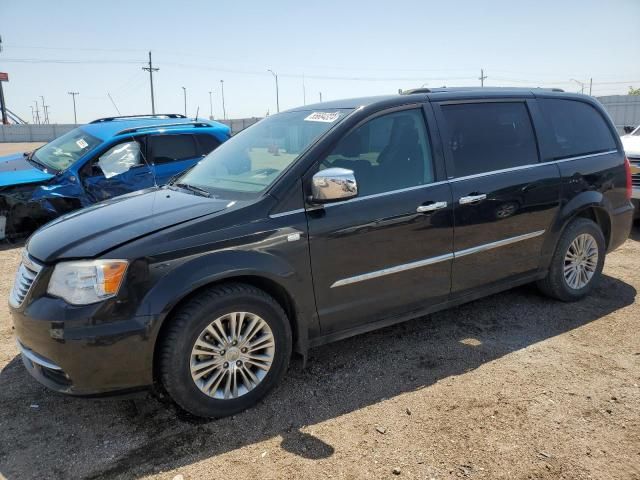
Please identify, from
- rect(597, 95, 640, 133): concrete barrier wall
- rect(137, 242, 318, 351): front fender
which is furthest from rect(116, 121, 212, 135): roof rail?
rect(597, 95, 640, 133): concrete barrier wall

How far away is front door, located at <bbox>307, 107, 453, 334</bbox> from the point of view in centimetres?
326

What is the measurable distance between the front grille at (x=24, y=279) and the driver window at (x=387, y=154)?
1.81m

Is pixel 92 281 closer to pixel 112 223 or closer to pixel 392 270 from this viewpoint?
pixel 112 223

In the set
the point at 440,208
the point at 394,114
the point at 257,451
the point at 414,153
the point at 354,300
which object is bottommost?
the point at 257,451

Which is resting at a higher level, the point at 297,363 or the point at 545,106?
the point at 545,106

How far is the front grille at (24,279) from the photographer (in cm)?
290

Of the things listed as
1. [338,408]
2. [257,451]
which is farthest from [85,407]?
[338,408]

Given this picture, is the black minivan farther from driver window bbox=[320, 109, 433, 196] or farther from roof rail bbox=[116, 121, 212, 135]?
roof rail bbox=[116, 121, 212, 135]

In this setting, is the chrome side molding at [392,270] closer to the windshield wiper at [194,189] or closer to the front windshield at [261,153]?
the front windshield at [261,153]

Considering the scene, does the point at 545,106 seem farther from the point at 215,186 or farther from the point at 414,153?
the point at 215,186

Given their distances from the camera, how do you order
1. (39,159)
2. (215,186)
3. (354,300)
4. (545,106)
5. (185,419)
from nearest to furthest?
(185,419), (354,300), (215,186), (545,106), (39,159)

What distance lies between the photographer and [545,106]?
453 centimetres

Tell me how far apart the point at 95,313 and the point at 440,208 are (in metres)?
2.35

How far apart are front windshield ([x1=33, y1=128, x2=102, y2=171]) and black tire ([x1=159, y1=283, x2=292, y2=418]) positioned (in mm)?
5257
